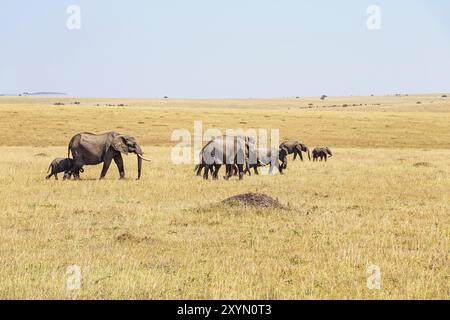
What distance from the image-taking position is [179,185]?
23094 millimetres

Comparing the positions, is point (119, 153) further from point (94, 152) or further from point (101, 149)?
point (94, 152)

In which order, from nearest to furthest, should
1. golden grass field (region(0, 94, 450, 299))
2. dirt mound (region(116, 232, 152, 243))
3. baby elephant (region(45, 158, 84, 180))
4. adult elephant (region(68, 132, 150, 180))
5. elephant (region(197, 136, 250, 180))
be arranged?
1. golden grass field (region(0, 94, 450, 299))
2. dirt mound (region(116, 232, 152, 243))
3. baby elephant (region(45, 158, 84, 180))
4. adult elephant (region(68, 132, 150, 180))
5. elephant (region(197, 136, 250, 180))

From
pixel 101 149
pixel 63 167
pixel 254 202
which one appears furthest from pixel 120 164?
pixel 254 202

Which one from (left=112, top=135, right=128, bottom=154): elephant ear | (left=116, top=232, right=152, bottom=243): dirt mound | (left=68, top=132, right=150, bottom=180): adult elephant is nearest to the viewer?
(left=116, top=232, right=152, bottom=243): dirt mound

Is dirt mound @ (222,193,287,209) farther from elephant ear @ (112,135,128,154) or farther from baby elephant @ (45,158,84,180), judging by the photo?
baby elephant @ (45,158,84,180)

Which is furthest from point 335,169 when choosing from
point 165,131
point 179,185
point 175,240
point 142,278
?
point 165,131

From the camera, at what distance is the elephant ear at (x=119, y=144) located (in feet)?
85.5

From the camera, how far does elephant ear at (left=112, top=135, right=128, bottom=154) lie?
26.0 m

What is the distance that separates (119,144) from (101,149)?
77cm

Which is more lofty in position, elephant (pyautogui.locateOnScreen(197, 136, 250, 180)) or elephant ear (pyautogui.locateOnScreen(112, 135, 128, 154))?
elephant ear (pyautogui.locateOnScreen(112, 135, 128, 154))

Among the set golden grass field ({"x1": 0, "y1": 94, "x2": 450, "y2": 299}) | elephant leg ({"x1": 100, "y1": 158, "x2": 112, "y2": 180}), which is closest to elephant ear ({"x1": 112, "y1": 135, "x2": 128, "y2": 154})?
elephant leg ({"x1": 100, "y1": 158, "x2": 112, "y2": 180})
